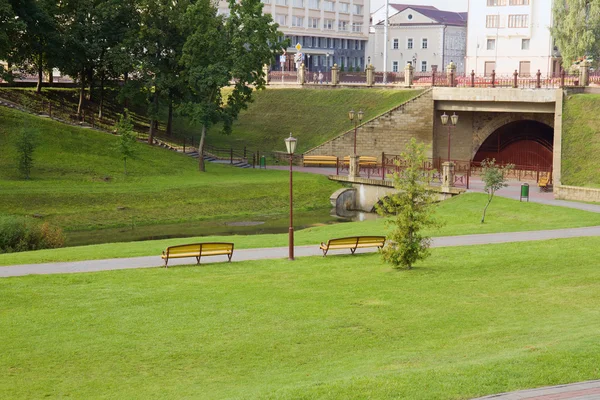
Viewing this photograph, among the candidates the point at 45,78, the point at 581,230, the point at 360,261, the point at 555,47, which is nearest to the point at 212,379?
the point at 360,261

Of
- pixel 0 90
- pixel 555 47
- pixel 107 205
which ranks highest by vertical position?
pixel 555 47

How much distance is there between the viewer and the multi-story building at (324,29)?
4033 inches

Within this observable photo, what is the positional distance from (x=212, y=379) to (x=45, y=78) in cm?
6019

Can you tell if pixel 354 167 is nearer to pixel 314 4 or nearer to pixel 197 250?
pixel 197 250

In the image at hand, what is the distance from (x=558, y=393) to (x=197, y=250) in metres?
14.9

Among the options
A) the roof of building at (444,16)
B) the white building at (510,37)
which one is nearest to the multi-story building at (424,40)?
the roof of building at (444,16)

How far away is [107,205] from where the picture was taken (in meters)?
42.4

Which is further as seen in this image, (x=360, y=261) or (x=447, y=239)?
(x=447, y=239)

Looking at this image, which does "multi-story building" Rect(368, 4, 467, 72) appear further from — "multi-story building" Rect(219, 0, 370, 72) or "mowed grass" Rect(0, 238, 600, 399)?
"mowed grass" Rect(0, 238, 600, 399)

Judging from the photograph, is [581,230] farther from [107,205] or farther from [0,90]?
[0,90]

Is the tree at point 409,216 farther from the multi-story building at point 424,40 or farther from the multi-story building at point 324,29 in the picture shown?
the multi-story building at point 424,40

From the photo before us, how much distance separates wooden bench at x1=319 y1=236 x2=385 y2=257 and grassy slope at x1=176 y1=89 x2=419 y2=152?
32.9m

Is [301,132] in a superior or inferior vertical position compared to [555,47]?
inferior


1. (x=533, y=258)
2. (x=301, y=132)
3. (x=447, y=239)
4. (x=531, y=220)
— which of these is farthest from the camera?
(x=301, y=132)
